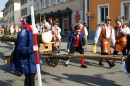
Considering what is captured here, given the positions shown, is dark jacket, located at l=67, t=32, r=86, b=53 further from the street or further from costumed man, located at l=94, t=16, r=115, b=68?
the street

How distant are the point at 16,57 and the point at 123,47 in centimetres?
492

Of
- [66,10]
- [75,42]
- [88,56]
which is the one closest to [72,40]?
[75,42]

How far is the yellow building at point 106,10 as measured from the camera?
1989 centimetres

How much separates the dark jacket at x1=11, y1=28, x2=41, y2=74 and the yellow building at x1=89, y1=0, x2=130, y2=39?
1588 centimetres

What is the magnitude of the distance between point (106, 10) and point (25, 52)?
1831 centimetres

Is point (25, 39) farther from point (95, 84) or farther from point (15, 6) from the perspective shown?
point (15, 6)

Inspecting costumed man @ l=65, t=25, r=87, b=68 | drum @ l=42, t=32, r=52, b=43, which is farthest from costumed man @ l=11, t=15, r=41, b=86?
costumed man @ l=65, t=25, r=87, b=68

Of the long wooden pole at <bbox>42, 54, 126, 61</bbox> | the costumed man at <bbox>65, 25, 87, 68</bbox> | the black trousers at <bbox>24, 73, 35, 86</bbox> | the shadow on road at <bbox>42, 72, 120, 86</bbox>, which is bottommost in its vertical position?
the shadow on road at <bbox>42, 72, 120, 86</bbox>

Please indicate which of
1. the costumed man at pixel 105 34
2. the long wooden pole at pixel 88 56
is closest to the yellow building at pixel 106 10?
the costumed man at pixel 105 34

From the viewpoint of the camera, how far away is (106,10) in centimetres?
2202

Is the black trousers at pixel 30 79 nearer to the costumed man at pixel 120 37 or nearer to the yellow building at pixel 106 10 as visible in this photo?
the costumed man at pixel 120 37

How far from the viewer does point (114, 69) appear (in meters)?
8.07

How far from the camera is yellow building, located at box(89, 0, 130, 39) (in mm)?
19891

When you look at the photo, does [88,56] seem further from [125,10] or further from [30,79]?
[125,10]
